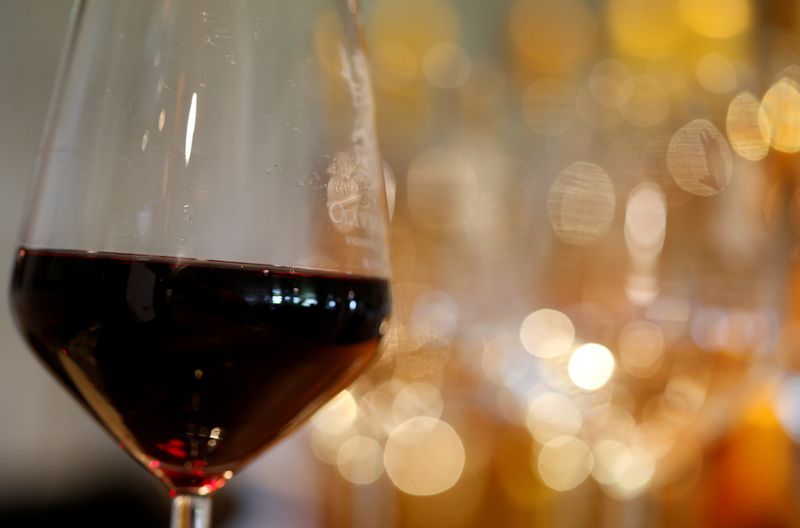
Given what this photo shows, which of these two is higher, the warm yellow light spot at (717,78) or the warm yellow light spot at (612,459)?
the warm yellow light spot at (717,78)

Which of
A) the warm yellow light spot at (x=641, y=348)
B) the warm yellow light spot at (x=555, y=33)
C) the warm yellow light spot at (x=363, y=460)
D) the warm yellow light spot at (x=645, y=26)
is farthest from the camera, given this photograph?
the warm yellow light spot at (x=555, y=33)

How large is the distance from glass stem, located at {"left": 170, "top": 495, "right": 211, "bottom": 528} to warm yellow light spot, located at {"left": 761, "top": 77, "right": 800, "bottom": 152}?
0.52m

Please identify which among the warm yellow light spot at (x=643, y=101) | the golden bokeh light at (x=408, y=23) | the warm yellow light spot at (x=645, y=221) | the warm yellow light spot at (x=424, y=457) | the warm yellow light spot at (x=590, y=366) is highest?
the golden bokeh light at (x=408, y=23)

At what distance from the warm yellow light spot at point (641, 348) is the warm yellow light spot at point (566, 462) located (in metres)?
0.45

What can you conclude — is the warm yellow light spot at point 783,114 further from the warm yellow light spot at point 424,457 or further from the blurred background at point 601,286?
the warm yellow light spot at point 424,457

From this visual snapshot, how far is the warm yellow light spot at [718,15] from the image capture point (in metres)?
1.42

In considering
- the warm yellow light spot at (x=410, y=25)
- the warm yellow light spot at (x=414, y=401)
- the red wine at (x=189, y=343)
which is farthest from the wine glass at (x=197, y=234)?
the warm yellow light spot at (x=410, y=25)

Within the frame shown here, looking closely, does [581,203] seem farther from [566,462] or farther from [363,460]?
[566,462]

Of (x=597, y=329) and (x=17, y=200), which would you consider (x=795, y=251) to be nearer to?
(x=597, y=329)

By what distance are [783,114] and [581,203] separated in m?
0.15

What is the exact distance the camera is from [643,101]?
79 cm

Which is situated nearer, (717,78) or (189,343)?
(189,343)

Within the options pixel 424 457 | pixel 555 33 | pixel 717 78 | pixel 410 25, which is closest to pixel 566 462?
pixel 424 457

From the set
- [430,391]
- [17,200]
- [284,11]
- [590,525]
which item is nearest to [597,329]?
[430,391]
